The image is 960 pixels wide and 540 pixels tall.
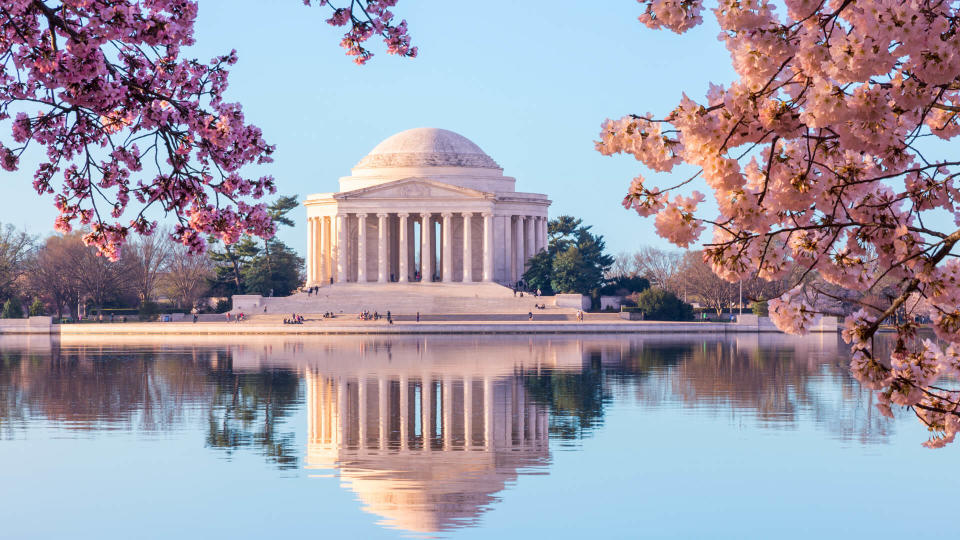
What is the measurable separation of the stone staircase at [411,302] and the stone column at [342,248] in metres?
9.30

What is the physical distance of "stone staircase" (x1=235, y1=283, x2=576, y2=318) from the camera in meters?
92.9

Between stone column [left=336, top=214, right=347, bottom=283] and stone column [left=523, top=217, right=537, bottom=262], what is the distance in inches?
643

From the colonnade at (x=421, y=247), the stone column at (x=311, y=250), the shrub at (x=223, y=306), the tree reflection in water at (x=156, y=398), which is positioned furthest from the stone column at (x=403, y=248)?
the tree reflection in water at (x=156, y=398)

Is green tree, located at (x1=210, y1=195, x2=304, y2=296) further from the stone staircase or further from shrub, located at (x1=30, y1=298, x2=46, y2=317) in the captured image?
shrub, located at (x1=30, y1=298, x2=46, y2=317)

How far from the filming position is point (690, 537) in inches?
572

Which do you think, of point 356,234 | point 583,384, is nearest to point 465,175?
point 356,234

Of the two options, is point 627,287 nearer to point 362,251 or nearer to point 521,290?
point 521,290

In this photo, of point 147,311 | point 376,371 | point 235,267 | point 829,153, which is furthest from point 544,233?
point 829,153

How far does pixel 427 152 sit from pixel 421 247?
917 centimetres

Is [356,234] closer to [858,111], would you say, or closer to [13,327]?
[13,327]

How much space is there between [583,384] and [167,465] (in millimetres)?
16140

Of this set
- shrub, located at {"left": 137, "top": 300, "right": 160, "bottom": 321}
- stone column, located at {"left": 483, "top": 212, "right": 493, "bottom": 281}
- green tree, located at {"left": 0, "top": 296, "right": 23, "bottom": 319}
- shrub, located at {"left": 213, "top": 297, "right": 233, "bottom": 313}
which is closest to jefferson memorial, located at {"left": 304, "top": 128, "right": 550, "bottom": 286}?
stone column, located at {"left": 483, "top": 212, "right": 493, "bottom": 281}

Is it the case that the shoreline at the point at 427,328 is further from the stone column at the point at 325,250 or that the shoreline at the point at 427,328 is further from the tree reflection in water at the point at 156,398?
the stone column at the point at 325,250

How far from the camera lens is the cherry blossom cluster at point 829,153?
7195mm
